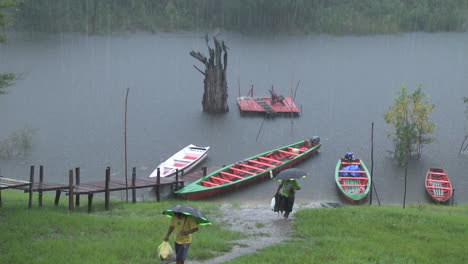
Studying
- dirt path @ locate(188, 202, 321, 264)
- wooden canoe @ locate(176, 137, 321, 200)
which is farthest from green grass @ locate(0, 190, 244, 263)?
wooden canoe @ locate(176, 137, 321, 200)

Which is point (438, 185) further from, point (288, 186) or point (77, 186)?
point (77, 186)

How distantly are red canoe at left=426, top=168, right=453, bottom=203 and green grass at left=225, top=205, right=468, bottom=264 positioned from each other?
9145 millimetres

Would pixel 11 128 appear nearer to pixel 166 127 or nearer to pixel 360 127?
pixel 166 127

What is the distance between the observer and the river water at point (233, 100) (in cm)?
3503

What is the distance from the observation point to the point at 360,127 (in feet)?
143

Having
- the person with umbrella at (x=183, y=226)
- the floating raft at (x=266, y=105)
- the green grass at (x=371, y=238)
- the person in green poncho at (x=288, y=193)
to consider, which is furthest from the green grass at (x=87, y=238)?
the floating raft at (x=266, y=105)

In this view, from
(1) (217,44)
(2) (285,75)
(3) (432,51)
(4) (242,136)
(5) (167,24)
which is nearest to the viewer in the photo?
(4) (242,136)

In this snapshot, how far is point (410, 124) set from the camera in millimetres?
35156

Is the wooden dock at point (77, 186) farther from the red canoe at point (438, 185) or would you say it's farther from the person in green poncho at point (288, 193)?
the red canoe at point (438, 185)

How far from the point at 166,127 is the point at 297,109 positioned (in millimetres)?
10070

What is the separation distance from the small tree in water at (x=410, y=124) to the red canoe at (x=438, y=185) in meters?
2.36

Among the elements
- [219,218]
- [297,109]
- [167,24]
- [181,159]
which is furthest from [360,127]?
[167,24]

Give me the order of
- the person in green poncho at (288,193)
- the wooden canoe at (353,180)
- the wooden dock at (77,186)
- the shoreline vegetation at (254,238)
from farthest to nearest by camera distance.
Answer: the wooden canoe at (353,180)
the wooden dock at (77,186)
the person in green poncho at (288,193)
the shoreline vegetation at (254,238)

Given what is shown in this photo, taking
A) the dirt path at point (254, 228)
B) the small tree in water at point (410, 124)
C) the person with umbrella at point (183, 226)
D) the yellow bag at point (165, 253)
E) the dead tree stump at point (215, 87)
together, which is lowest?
the dirt path at point (254, 228)
